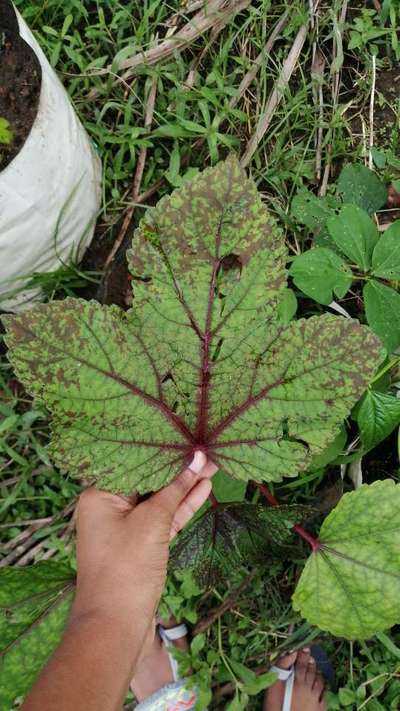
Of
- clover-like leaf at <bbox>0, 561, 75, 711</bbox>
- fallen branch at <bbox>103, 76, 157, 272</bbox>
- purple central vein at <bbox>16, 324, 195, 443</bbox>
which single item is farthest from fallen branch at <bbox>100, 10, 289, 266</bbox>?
clover-like leaf at <bbox>0, 561, 75, 711</bbox>

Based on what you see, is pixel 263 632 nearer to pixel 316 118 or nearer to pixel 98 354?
pixel 98 354

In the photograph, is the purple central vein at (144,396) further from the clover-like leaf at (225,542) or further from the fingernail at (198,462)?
the clover-like leaf at (225,542)

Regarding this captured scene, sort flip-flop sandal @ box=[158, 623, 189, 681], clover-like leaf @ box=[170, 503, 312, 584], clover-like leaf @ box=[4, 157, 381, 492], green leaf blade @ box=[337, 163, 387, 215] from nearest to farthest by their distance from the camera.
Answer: clover-like leaf @ box=[4, 157, 381, 492], clover-like leaf @ box=[170, 503, 312, 584], green leaf blade @ box=[337, 163, 387, 215], flip-flop sandal @ box=[158, 623, 189, 681]

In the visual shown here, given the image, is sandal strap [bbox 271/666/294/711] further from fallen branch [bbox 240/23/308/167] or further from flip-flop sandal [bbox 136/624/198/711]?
fallen branch [bbox 240/23/308/167]

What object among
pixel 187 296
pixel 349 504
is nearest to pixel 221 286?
pixel 187 296

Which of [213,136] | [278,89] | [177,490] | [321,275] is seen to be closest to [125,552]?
[177,490]
